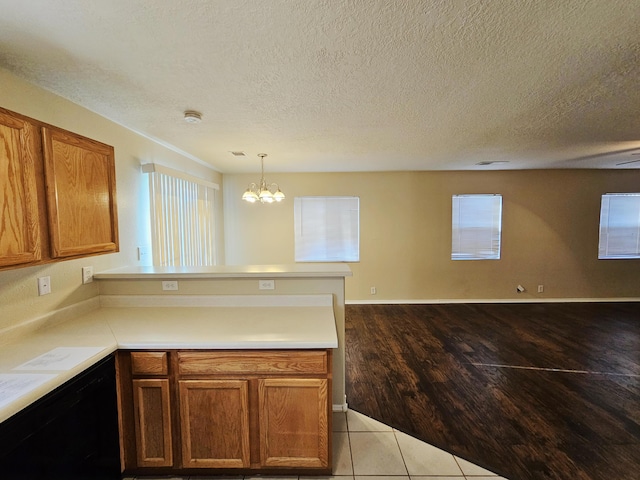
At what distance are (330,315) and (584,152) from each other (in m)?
4.20

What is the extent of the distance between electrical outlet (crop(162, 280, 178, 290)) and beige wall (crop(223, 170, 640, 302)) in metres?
3.10

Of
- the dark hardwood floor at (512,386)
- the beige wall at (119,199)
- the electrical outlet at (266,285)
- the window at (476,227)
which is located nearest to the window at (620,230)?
the dark hardwood floor at (512,386)

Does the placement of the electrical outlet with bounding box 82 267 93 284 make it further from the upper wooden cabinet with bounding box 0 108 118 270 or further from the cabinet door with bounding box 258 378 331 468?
the cabinet door with bounding box 258 378 331 468

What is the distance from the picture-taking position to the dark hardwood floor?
1.90 metres

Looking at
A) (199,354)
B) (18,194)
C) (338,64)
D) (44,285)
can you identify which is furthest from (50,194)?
(338,64)

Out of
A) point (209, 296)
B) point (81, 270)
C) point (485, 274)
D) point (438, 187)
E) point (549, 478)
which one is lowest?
point (549, 478)

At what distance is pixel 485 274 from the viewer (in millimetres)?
5219

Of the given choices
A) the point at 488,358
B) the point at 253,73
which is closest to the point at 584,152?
the point at 488,358

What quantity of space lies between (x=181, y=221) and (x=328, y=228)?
→ 8.34 ft

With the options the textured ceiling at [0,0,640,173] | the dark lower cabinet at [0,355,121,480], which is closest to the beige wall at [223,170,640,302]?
the textured ceiling at [0,0,640,173]

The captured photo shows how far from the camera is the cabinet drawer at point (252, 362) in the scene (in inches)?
62.6

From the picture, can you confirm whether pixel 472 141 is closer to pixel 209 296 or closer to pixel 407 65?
pixel 407 65

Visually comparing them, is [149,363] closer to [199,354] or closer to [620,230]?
[199,354]

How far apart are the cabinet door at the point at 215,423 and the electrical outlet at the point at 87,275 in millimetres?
1177
